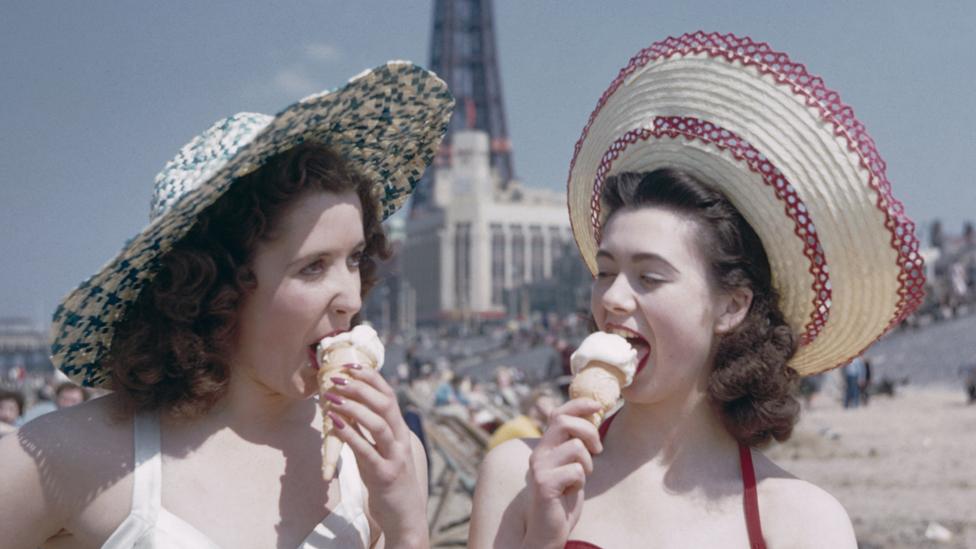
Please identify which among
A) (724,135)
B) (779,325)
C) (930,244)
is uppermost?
(930,244)

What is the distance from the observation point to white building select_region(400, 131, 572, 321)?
111 metres

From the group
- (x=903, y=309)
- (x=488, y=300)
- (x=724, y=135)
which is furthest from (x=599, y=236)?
(x=488, y=300)

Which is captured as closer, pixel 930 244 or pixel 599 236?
pixel 599 236

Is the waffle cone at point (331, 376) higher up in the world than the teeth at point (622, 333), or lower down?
lower down

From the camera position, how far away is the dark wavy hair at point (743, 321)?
246 centimetres

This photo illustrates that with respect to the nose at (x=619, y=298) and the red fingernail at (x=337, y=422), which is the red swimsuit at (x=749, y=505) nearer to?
the nose at (x=619, y=298)

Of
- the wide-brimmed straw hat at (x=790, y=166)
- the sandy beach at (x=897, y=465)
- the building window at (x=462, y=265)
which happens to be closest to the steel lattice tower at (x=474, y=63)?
the building window at (x=462, y=265)

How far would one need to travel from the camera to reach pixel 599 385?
7.42ft

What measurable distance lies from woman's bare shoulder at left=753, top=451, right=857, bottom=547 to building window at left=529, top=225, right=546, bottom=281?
110340mm

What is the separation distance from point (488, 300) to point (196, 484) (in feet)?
359

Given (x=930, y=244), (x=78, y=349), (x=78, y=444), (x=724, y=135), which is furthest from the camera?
(x=930, y=244)

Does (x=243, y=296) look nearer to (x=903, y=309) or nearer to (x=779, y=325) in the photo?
(x=779, y=325)

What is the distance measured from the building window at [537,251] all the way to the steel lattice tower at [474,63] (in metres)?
13.2

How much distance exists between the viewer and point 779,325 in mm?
2561
